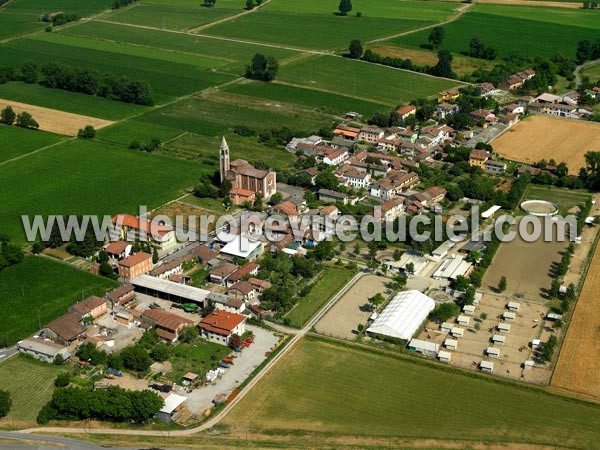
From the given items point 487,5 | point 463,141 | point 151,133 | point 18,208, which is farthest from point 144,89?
point 487,5

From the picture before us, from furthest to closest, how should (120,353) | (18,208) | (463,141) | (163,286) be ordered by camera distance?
(463,141), (18,208), (163,286), (120,353)

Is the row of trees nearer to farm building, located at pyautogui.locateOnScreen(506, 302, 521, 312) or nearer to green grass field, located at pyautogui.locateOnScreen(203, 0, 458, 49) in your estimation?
green grass field, located at pyautogui.locateOnScreen(203, 0, 458, 49)

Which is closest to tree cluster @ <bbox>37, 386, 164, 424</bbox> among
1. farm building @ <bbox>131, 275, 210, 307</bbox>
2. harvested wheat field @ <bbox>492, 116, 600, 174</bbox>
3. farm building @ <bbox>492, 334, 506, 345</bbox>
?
farm building @ <bbox>131, 275, 210, 307</bbox>

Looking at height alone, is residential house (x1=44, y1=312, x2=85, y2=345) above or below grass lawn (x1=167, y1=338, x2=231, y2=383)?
above

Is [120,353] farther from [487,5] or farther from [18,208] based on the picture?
[487,5]

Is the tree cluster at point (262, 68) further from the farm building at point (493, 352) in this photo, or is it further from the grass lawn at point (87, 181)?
the farm building at point (493, 352)
